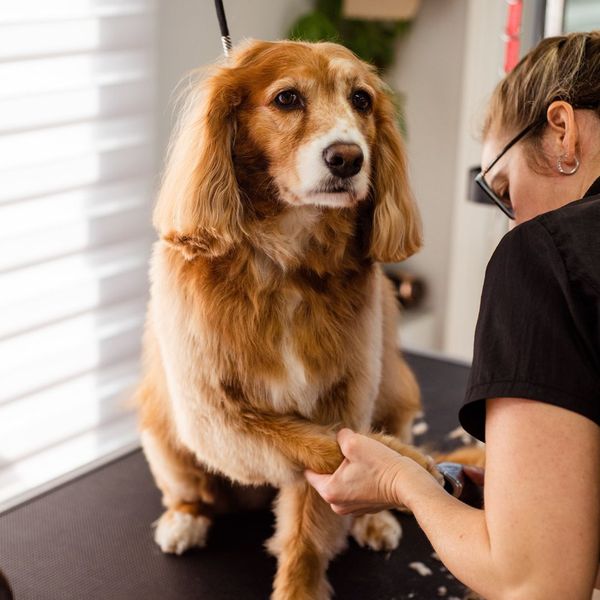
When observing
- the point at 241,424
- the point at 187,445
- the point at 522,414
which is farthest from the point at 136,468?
the point at 522,414

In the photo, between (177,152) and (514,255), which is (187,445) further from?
(514,255)

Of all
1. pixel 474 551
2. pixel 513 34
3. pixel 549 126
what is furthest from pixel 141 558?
pixel 513 34

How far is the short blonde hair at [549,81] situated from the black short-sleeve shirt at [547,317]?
231 millimetres

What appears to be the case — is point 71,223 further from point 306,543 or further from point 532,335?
point 532,335

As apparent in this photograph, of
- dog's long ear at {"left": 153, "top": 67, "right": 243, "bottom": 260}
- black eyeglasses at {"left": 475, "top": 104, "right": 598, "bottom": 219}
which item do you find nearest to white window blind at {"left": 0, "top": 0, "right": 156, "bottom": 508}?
dog's long ear at {"left": 153, "top": 67, "right": 243, "bottom": 260}

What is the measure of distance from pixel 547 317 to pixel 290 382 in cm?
43

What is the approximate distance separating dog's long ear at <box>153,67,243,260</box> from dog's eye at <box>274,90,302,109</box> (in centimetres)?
7

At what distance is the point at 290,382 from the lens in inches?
46.6

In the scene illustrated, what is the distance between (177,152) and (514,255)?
0.55 metres

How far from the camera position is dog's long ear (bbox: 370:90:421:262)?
4.05 feet

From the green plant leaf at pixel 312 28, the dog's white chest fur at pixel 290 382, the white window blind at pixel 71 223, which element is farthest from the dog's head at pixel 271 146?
the green plant leaf at pixel 312 28

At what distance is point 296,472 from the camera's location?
1199mm

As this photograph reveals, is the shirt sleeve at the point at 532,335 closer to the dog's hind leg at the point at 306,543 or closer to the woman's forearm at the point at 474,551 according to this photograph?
the woman's forearm at the point at 474,551

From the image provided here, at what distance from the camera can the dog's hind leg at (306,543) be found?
1285 mm
